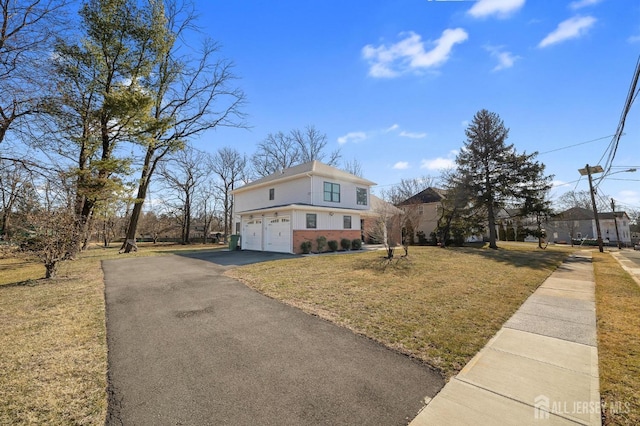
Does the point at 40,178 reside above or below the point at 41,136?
below

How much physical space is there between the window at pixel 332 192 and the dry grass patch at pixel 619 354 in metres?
14.7

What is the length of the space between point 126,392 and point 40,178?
8.87 meters

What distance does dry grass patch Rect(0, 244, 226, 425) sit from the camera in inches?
105

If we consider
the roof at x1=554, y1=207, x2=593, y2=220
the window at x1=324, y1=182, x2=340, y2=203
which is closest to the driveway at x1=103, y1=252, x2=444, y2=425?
the window at x1=324, y1=182, x2=340, y2=203

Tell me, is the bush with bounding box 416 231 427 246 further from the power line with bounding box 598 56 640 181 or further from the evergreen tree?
the power line with bounding box 598 56 640 181

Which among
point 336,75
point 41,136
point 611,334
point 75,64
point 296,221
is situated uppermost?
point 75,64

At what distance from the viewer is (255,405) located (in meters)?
2.73

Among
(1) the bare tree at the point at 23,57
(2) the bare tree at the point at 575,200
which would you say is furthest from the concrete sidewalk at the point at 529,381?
(2) the bare tree at the point at 575,200

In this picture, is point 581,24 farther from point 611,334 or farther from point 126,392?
point 126,392

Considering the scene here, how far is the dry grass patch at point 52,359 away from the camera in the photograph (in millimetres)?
2656

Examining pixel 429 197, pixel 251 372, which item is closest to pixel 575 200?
pixel 429 197

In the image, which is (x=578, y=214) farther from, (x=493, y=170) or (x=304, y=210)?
(x=304, y=210)

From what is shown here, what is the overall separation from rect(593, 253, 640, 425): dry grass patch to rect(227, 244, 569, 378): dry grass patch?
4.29 ft

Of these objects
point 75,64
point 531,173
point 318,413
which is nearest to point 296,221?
point 75,64
